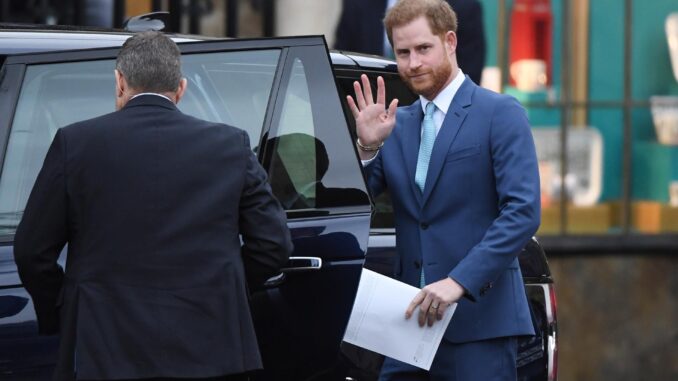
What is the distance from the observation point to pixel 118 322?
3670mm

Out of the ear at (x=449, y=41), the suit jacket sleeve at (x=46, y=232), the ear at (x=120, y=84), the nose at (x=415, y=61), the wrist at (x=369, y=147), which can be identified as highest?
the ear at (x=449, y=41)

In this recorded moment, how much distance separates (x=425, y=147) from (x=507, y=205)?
0.33 meters

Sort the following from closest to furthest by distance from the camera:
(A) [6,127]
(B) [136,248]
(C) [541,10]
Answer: (B) [136,248] < (A) [6,127] < (C) [541,10]

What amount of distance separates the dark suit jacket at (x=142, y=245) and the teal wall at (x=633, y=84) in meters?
6.44

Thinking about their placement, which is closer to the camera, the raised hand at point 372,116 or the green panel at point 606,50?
the raised hand at point 372,116

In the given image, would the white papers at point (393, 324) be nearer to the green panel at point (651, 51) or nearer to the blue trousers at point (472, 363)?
the blue trousers at point (472, 363)

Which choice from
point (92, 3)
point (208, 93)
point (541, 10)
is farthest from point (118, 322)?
point (541, 10)

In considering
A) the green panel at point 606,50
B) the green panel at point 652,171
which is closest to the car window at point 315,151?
the green panel at point 606,50

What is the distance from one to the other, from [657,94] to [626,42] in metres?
0.41

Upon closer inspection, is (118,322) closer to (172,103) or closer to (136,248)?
(136,248)

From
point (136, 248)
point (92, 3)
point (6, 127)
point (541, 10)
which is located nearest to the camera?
point (136, 248)

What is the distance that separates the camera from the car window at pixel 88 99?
4.16 m

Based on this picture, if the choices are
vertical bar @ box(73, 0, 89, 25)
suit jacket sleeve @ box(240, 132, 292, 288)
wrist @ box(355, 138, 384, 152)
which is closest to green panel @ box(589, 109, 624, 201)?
vertical bar @ box(73, 0, 89, 25)

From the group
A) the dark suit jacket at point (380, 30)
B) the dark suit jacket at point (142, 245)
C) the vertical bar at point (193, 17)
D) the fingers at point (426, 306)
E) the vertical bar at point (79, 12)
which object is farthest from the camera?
the vertical bar at point (193, 17)
